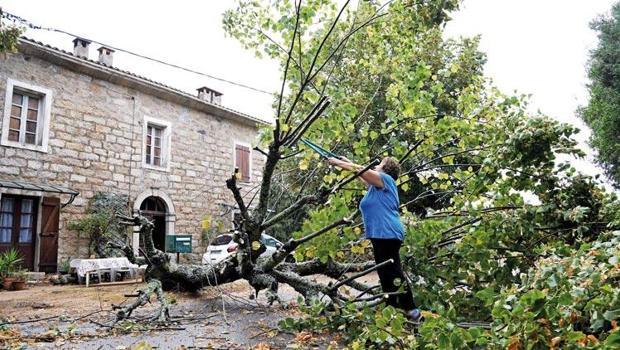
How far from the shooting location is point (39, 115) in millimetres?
11000

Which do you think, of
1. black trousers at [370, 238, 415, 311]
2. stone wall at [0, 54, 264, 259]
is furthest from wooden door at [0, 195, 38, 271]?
black trousers at [370, 238, 415, 311]

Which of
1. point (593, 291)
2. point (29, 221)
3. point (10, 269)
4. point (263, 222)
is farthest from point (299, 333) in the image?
point (29, 221)

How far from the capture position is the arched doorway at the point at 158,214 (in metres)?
13.4

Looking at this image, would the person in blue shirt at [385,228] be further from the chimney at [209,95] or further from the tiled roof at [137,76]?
the chimney at [209,95]

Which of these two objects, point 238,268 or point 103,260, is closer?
point 238,268

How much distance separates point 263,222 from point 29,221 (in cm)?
898

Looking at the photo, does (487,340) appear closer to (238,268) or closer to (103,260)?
(238,268)

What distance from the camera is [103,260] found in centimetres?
1020

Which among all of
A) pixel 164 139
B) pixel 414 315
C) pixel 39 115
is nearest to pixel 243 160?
pixel 164 139

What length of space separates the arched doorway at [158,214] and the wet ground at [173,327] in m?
7.38

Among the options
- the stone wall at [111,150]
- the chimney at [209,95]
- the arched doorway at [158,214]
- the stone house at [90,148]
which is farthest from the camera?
the chimney at [209,95]

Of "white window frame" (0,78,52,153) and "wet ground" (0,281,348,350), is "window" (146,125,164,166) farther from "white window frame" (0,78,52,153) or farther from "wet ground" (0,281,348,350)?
"wet ground" (0,281,348,350)

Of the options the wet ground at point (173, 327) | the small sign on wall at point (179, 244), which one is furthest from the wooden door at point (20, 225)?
the wet ground at point (173, 327)

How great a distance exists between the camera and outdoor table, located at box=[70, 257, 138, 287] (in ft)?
31.9
